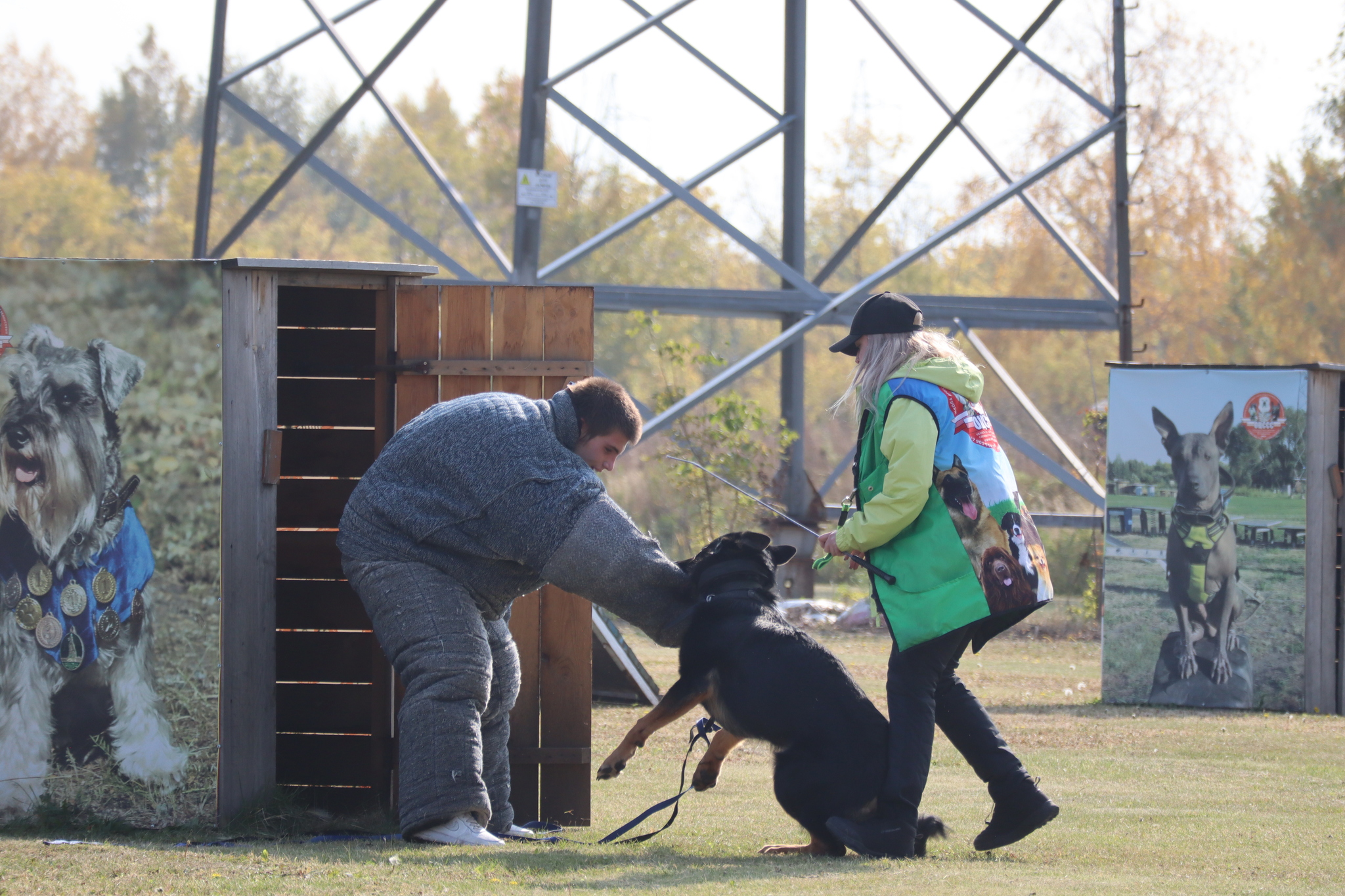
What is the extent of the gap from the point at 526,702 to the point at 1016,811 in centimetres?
180

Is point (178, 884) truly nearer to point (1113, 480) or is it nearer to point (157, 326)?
point (157, 326)

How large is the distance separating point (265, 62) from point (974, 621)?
9.25m

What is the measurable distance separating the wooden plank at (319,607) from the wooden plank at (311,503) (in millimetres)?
228

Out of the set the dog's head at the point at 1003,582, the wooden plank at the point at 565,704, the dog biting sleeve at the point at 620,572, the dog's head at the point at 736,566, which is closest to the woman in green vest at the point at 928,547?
the dog's head at the point at 1003,582

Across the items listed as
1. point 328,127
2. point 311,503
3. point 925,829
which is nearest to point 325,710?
point 311,503

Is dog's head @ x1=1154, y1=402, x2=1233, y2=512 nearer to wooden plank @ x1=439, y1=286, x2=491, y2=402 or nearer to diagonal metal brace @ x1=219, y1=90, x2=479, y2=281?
wooden plank @ x1=439, y1=286, x2=491, y2=402

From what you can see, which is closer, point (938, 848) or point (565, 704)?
point (938, 848)

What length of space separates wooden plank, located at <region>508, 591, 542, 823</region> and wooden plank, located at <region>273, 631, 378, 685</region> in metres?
0.66

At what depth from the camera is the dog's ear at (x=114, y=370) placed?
4.41 meters

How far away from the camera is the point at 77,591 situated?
14.3ft

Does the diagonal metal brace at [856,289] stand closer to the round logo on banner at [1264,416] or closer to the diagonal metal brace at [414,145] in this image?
the diagonal metal brace at [414,145]

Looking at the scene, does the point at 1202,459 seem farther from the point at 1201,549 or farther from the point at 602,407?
the point at 602,407

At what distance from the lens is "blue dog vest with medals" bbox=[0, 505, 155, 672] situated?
4348 mm

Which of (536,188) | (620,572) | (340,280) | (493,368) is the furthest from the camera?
(536,188)
